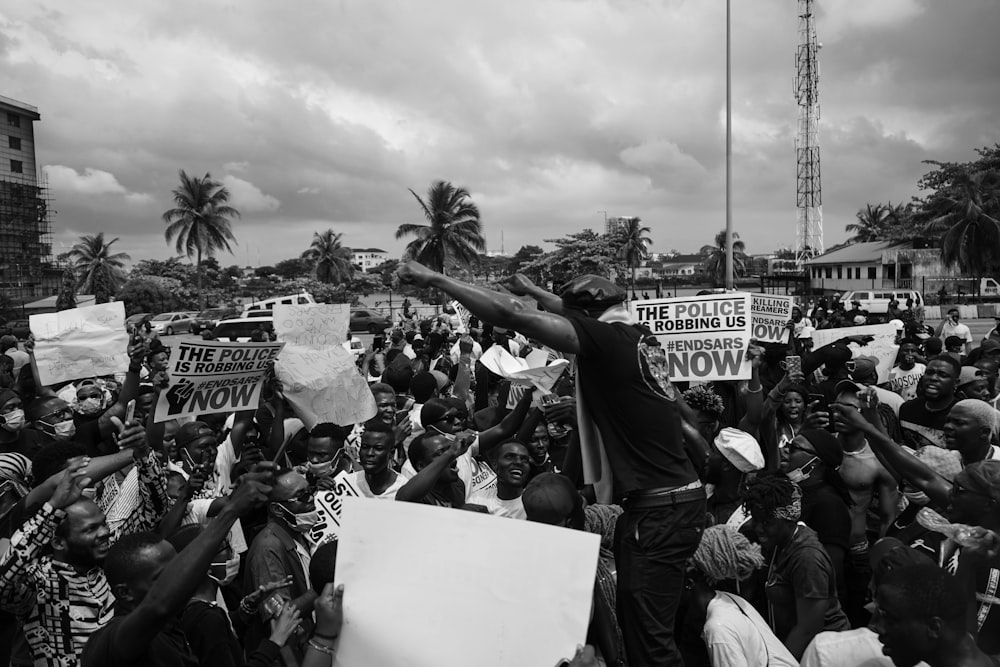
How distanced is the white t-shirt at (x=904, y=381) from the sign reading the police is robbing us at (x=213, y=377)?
6668 mm

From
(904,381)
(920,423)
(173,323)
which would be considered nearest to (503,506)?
(920,423)

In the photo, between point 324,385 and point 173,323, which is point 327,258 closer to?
point 173,323

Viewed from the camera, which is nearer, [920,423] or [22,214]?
[920,423]

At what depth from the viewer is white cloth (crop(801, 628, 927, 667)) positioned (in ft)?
9.41

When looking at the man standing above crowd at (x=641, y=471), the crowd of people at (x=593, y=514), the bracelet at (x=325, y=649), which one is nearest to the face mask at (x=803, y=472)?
the crowd of people at (x=593, y=514)

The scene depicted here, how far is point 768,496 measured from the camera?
3742 millimetres

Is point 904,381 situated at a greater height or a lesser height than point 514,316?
lesser

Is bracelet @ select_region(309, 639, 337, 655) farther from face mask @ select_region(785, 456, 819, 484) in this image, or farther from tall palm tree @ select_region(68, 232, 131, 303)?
tall palm tree @ select_region(68, 232, 131, 303)

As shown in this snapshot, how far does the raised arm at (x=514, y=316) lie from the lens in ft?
8.50

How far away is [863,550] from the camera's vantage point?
4.53 metres

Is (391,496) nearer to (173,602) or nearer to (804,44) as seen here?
(173,602)

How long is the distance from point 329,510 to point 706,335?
12.1 ft

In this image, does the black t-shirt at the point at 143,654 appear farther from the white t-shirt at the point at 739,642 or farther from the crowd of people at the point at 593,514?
the white t-shirt at the point at 739,642

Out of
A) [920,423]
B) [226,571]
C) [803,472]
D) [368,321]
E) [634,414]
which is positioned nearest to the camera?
[634,414]
